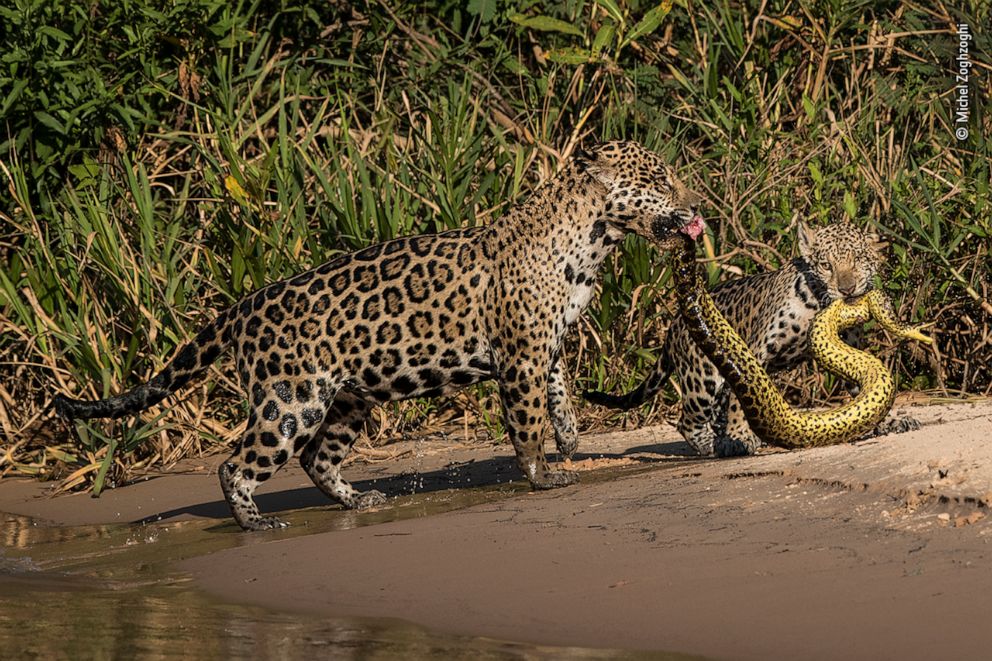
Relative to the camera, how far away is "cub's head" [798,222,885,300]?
7.86 metres

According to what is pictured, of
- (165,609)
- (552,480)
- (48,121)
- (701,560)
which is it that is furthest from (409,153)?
(701,560)

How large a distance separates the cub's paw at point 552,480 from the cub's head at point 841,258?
5.62 ft

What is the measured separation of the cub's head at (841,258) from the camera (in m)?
7.86

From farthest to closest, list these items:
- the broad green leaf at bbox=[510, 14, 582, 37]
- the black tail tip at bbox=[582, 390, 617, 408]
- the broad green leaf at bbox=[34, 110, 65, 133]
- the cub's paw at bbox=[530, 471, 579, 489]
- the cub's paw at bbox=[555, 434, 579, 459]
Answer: the broad green leaf at bbox=[510, 14, 582, 37] < the broad green leaf at bbox=[34, 110, 65, 133] < the black tail tip at bbox=[582, 390, 617, 408] < the cub's paw at bbox=[555, 434, 579, 459] < the cub's paw at bbox=[530, 471, 579, 489]

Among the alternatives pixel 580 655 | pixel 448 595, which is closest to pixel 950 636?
pixel 580 655

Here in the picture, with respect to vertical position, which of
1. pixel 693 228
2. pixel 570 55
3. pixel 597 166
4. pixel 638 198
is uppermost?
pixel 570 55

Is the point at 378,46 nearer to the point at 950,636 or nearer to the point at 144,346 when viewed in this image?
the point at 144,346

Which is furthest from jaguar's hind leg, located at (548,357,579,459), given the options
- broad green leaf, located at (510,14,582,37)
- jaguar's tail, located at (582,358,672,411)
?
broad green leaf, located at (510,14,582,37)

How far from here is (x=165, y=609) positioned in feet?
17.8

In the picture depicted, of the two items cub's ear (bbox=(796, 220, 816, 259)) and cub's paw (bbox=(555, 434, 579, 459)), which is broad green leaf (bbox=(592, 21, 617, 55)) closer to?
cub's ear (bbox=(796, 220, 816, 259))

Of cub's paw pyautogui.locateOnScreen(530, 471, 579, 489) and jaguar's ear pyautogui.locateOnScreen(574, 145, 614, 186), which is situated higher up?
jaguar's ear pyautogui.locateOnScreen(574, 145, 614, 186)

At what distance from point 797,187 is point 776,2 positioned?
166 cm

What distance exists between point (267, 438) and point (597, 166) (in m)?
1.92

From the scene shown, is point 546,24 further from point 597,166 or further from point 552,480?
point 552,480
